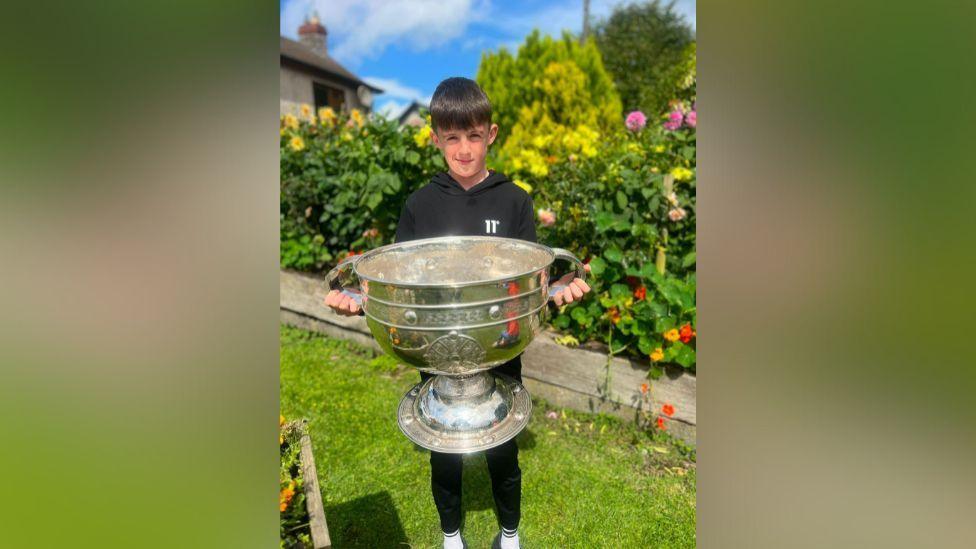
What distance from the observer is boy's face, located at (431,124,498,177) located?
1423 mm

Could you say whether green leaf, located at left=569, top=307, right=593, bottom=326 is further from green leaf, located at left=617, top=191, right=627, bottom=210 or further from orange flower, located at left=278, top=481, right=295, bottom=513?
orange flower, located at left=278, top=481, right=295, bottom=513

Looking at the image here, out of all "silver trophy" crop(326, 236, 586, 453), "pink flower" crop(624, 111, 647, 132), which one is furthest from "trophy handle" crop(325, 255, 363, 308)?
"pink flower" crop(624, 111, 647, 132)

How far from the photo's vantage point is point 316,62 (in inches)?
671

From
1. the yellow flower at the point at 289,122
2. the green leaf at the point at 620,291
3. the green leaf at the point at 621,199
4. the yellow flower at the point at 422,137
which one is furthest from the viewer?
the yellow flower at the point at 289,122

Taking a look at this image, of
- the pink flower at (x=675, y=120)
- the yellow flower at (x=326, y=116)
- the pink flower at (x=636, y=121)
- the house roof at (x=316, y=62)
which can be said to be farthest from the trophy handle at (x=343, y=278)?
the house roof at (x=316, y=62)

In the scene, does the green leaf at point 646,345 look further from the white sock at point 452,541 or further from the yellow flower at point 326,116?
the yellow flower at point 326,116

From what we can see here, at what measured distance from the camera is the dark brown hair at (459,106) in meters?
1.36

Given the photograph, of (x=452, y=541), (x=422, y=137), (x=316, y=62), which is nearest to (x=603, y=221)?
(x=422, y=137)

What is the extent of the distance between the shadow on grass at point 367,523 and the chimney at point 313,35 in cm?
2112
